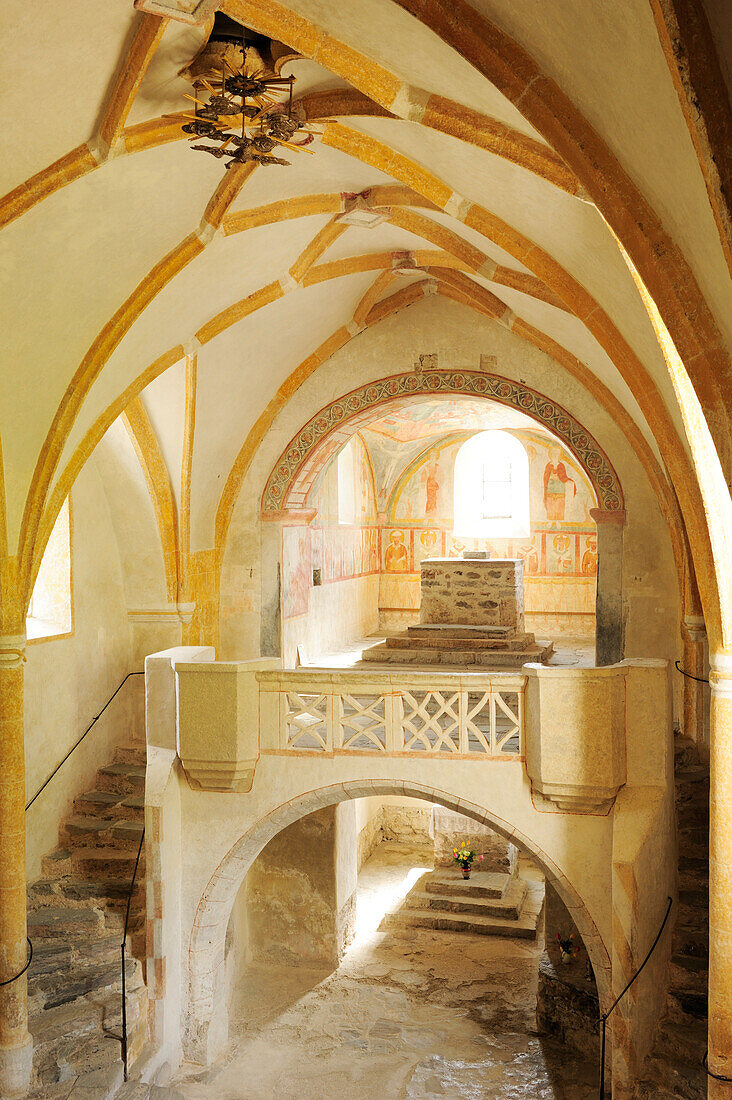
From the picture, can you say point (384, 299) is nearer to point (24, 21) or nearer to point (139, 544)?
point (139, 544)

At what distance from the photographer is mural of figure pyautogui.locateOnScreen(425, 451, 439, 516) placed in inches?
761

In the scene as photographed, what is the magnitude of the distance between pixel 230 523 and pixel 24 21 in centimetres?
838

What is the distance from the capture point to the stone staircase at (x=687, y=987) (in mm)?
7512

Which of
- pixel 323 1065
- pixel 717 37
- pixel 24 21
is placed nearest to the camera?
pixel 717 37

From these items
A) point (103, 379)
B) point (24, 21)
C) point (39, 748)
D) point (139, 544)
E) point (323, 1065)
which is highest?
point (24, 21)

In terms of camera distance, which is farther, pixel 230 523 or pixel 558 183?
pixel 230 523

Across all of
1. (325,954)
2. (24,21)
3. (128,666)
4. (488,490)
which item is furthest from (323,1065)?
(488,490)

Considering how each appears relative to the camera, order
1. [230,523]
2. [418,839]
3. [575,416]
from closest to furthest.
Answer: [575,416] < [230,523] < [418,839]

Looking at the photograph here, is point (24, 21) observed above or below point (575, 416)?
above

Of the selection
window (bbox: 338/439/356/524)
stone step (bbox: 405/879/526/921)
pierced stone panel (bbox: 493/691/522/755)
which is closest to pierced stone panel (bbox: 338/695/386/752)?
pierced stone panel (bbox: 493/691/522/755)

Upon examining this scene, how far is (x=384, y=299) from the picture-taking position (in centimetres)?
1214

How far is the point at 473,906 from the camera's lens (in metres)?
13.6

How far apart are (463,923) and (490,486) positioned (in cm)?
884

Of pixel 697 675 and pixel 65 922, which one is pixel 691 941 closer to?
pixel 697 675
